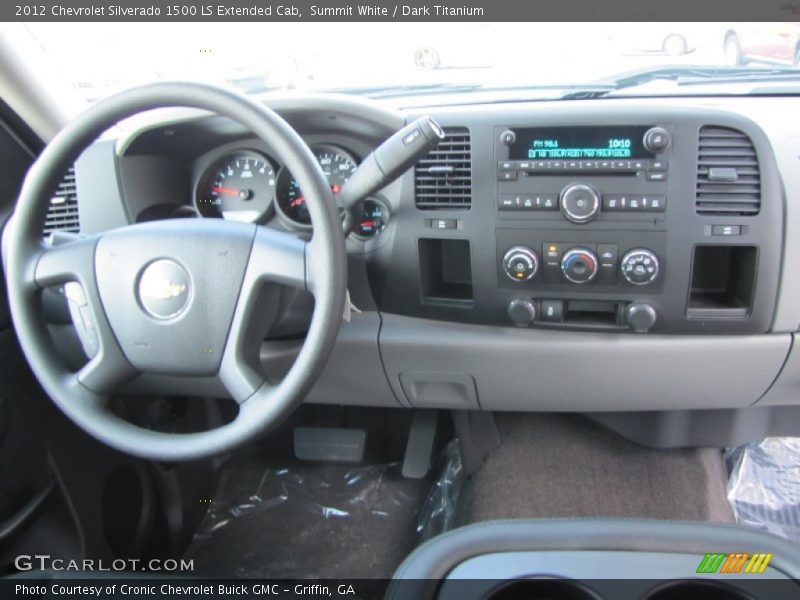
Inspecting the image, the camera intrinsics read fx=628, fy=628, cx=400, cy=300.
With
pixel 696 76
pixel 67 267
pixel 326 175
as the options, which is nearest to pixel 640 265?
pixel 696 76

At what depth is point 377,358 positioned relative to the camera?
1.55 m

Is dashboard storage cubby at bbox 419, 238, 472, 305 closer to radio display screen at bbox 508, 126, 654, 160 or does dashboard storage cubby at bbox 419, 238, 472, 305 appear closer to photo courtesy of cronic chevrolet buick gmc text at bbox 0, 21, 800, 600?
photo courtesy of cronic chevrolet buick gmc text at bbox 0, 21, 800, 600

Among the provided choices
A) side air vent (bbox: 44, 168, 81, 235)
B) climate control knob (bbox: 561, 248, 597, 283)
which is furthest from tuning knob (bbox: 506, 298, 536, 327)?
side air vent (bbox: 44, 168, 81, 235)

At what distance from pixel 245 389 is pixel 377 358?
0.47 meters

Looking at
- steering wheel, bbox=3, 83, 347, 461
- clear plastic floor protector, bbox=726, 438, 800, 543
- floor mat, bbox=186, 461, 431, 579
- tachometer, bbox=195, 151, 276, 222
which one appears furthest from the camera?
floor mat, bbox=186, 461, 431, 579

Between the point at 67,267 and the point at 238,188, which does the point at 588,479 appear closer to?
the point at 238,188

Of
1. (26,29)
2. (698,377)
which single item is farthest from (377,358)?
(26,29)

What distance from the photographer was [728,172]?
1.28 metres

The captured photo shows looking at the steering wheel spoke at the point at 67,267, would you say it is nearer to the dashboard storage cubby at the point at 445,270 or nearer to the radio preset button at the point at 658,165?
the dashboard storage cubby at the point at 445,270

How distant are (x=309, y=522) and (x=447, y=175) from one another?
3.92 ft

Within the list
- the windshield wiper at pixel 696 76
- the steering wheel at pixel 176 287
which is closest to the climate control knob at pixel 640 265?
the windshield wiper at pixel 696 76

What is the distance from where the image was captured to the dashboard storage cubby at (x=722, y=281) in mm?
1356

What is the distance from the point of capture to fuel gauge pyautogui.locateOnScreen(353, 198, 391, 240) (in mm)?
1467
